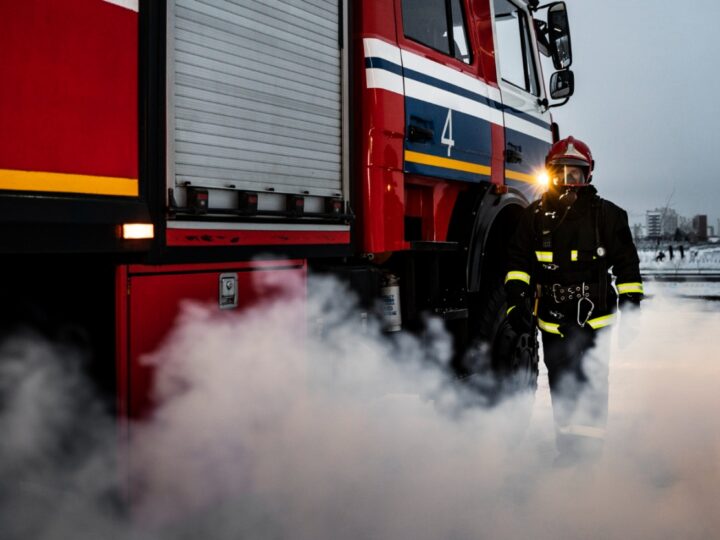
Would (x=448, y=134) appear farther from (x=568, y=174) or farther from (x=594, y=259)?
(x=594, y=259)

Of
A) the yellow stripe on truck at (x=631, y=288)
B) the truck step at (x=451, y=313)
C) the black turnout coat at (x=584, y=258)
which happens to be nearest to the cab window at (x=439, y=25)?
the black turnout coat at (x=584, y=258)

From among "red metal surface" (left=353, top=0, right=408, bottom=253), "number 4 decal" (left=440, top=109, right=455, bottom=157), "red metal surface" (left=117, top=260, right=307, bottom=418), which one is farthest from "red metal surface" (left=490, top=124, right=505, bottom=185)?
"red metal surface" (left=117, top=260, right=307, bottom=418)

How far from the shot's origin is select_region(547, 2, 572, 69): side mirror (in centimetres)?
538

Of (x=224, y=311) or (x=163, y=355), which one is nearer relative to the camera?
(x=163, y=355)

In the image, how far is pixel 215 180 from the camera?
9.95 feet

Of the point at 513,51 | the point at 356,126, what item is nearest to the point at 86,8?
the point at 356,126

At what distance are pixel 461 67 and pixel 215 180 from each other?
7.38 ft

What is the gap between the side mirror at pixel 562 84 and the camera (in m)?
5.53

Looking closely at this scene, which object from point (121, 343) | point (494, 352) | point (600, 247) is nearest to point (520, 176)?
point (494, 352)

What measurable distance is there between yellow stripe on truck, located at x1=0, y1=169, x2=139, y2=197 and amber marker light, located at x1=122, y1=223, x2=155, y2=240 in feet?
0.34

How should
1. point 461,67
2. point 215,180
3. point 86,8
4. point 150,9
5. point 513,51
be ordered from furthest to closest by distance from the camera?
point 513,51, point 461,67, point 215,180, point 150,9, point 86,8

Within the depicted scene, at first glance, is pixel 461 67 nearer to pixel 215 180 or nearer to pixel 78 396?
pixel 215 180

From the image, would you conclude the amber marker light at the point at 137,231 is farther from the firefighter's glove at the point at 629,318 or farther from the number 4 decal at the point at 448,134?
the firefighter's glove at the point at 629,318

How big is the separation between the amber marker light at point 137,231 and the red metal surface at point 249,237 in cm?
9
